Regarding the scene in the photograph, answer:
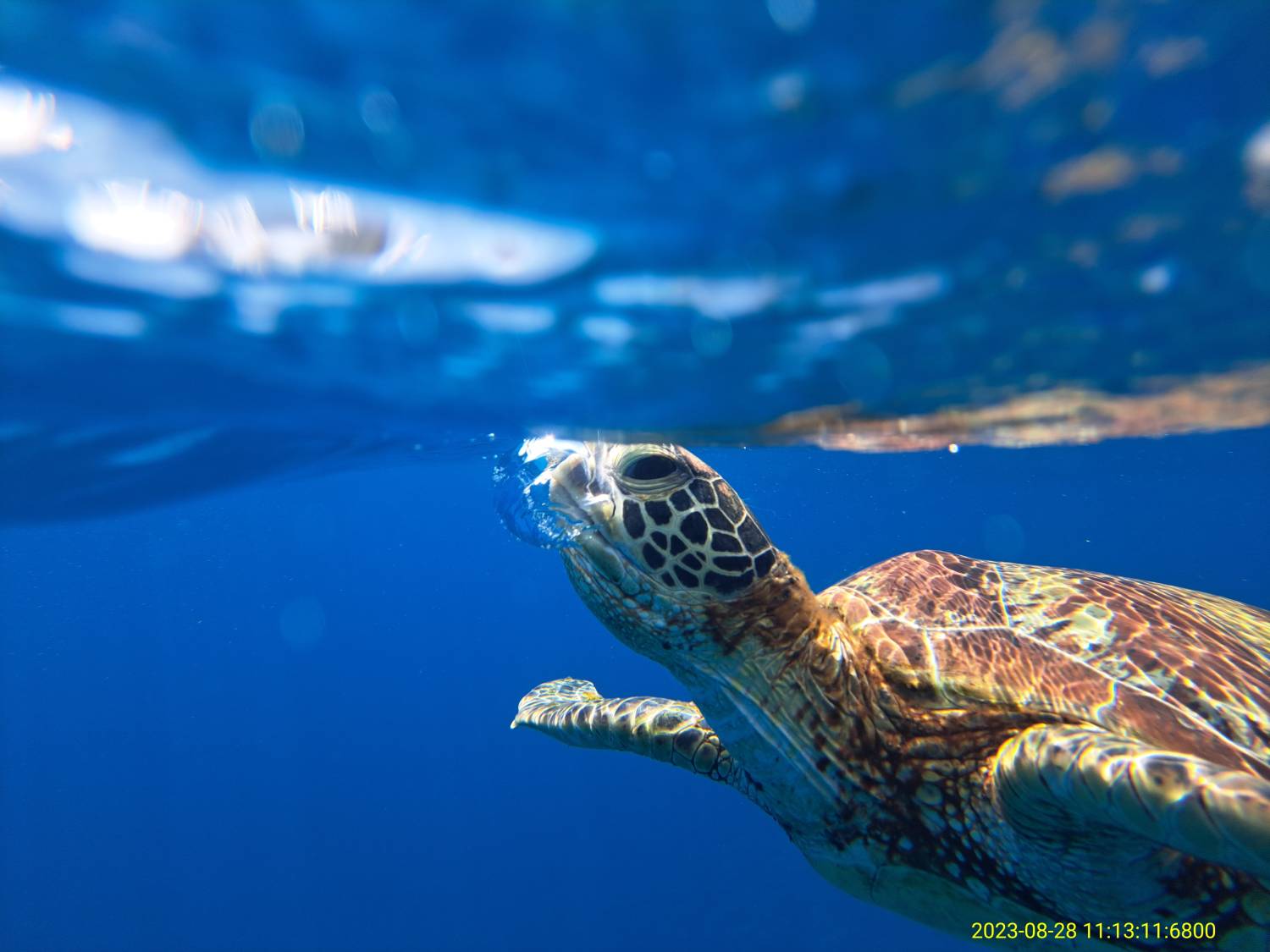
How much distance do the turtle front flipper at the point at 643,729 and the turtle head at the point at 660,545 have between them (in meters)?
1.46

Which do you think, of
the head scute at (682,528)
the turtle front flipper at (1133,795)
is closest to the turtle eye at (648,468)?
the head scute at (682,528)

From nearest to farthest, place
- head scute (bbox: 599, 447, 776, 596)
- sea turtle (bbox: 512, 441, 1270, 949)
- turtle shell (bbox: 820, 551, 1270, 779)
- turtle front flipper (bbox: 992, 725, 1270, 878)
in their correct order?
1. turtle front flipper (bbox: 992, 725, 1270, 878)
2. sea turtle (bbox: 512, 441, 1270, 949)
3. turtle shell (bbox: 820, 551, 1270, 779)
4. head scute (bbox: 599, 447, 776, 596)

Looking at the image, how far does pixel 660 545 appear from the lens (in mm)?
2977

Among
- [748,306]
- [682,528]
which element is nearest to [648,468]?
[682,528]

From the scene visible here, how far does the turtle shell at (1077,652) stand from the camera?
2.82 m

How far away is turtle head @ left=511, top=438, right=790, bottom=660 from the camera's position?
2982mm

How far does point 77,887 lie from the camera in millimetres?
39531

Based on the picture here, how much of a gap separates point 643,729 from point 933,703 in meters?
2.03

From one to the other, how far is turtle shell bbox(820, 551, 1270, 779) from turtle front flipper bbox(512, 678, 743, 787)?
4.12 feet

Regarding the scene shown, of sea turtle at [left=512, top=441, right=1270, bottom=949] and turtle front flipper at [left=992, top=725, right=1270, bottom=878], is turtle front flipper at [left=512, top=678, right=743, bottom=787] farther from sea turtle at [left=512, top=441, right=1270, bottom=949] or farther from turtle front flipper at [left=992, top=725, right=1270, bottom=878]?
turtle front flipper at [left=992, top=725, right=1270, bottom=878]

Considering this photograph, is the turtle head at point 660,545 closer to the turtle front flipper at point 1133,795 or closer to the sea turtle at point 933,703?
the sea turtle at point 933,703

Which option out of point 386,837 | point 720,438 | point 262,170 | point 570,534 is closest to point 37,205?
point 262,170
